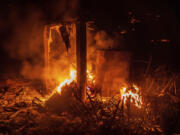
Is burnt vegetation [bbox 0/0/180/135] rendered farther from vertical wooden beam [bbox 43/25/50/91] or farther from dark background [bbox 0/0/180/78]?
vertical wooden beam [bbox 43/25/50/91]

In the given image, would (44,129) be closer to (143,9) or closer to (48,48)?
(48,48)

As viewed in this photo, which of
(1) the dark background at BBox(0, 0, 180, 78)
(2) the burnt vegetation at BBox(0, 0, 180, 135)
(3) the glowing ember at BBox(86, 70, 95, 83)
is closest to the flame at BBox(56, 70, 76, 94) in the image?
(2) the burnt vegetation at BBox(0, 0, 180, 135)

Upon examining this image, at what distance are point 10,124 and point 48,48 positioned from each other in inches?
142

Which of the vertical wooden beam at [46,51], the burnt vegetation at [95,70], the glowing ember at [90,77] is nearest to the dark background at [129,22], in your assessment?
the burnt vegetation at [95,70]

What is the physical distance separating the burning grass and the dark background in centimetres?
290

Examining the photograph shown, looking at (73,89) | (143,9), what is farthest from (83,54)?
(143,9)

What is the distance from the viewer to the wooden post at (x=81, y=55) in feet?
15.8

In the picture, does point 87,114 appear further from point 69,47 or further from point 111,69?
point 69,47

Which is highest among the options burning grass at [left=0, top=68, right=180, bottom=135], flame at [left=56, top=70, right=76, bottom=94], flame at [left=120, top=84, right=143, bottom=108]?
flame at [left=56, top=70, right=76, bottom=94]

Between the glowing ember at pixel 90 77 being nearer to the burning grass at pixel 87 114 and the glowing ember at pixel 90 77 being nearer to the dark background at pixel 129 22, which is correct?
the burning grass at pixel 87 114

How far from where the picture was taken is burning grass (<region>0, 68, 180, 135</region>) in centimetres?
414

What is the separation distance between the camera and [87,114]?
4723mm

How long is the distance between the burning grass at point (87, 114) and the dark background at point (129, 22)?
2.90 m

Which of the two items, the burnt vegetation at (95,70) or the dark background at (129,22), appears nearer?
the burnt vegetation at (95,70)
